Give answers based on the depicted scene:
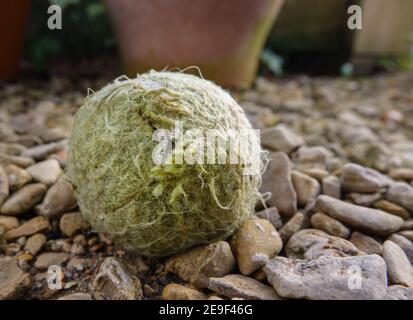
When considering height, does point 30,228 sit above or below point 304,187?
below

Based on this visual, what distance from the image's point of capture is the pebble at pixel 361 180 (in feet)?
5.46

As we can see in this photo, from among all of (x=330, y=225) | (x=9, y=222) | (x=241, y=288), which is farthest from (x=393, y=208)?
(x=9, y=222)

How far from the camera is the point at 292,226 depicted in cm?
151

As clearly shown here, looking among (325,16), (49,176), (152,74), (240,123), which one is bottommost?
(49,176)

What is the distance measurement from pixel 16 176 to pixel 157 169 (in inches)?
29.7

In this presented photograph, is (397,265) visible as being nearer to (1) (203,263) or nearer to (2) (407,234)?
(2) (407,234)

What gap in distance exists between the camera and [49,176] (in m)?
1.68

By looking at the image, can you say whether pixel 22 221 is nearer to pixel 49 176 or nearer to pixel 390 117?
pixel 49 176

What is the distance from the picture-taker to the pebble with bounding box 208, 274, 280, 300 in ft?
3.83

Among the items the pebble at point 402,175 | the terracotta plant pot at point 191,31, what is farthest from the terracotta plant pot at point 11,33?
the pebble at point 402,175

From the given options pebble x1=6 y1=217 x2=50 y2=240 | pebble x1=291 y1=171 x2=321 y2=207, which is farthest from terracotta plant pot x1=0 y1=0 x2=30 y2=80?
pebble x1=291 y1=171 x2=321 y2=207

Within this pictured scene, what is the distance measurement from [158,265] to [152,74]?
603 mm

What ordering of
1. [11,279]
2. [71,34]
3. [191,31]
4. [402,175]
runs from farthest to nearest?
[71,34]
[191,31]
[402,175]
[11,279]

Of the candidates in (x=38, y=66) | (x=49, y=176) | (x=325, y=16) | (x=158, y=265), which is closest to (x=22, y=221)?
(x=49, y=176)
